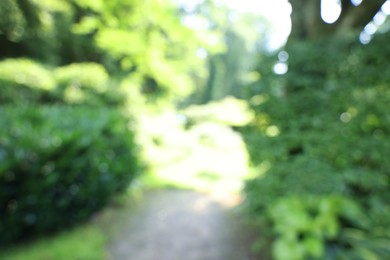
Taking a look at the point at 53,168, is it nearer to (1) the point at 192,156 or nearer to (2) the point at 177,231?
(2) the point at 177,231

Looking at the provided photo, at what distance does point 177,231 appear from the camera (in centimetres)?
483

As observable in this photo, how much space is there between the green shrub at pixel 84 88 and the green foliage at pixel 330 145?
517 centimetres

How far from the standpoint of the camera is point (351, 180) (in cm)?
347

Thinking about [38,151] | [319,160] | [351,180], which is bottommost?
Result: [351,180]

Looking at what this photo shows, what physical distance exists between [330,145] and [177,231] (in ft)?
8.70

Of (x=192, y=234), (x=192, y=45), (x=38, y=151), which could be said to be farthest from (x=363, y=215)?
(x=38, y=151)

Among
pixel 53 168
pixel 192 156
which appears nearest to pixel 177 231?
pixel 53 168

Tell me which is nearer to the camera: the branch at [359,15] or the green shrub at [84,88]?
the branch at [359,15]

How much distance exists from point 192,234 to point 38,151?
2.49m

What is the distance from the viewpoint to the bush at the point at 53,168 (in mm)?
3613

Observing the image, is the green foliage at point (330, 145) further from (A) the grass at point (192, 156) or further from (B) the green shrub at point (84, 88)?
(B) the green shrub at point (84, 88)

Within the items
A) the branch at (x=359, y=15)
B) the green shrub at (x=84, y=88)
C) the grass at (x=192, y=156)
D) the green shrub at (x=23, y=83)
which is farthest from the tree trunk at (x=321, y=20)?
the green shrub at (x=23, y=83)

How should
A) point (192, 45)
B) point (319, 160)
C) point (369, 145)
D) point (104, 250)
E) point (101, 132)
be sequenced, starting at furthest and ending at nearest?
1. point (101, 132)
2. point (104, 250)
3. point (319, 160)
4. point (369, 145)
5. point (192, 45)

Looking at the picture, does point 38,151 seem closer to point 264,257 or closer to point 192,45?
point 192,45
